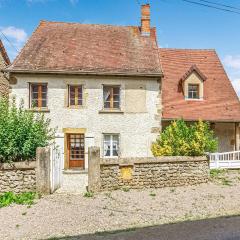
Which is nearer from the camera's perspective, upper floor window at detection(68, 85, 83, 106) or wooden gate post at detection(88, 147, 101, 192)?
wooden gate post at detection(88, 147, 101, 192)

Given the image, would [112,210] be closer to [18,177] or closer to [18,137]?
[18,177]

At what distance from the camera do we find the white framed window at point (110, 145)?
17859mm

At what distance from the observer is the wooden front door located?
1788 centimetres

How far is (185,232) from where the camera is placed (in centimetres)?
691

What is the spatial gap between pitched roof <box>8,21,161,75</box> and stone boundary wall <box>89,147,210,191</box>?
22.1 feet

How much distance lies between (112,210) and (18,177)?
3.39 meters

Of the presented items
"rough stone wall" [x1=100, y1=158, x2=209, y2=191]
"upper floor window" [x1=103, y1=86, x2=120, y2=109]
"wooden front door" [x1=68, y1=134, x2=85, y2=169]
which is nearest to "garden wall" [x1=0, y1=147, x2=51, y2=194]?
"rough stone wall" [x1=100, y1=158, x2=209, y2=191]

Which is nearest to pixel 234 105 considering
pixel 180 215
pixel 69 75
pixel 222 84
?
pixel 222 84

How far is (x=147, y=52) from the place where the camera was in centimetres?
1927

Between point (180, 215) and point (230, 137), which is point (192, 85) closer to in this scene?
point (230, 137)

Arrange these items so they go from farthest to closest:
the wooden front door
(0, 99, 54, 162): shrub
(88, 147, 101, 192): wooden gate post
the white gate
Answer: the wooden front door
the white gate
(88, 147, 101, 192): wooden gate post
(0, 99, 54, 162): shrub

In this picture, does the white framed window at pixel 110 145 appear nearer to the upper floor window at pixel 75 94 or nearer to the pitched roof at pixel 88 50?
the upper floor window at pixel 75 94

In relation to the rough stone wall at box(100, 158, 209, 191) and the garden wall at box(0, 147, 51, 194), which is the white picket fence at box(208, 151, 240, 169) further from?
the garden wall at box(0, 147, 51, 194)

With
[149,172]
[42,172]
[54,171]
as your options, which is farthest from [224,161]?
[42,172]
